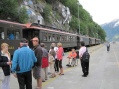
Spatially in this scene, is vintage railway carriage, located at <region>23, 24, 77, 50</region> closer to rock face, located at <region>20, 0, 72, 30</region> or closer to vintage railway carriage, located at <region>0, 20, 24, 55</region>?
vintage railway carriage, located at <region>0, 20, 24, 55</region>

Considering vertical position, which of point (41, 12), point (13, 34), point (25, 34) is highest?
point (41, 12)

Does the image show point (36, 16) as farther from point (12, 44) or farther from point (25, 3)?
point (12, 44)

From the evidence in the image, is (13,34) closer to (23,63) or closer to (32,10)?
(23,63)

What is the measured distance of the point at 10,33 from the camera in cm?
2338

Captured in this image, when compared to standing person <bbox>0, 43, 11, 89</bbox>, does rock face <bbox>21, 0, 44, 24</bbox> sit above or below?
above

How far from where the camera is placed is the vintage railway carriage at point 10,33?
22156mm

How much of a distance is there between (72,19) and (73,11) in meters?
16.0

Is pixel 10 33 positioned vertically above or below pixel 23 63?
above

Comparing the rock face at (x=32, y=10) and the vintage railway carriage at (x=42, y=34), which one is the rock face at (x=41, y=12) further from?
the vintage railway carriage at (x=42, y=34)

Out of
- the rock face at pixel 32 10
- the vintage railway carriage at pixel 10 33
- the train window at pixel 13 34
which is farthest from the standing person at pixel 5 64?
the rock face at pixel 32 10

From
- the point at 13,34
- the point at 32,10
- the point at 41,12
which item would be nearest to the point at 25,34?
the point at 13,34


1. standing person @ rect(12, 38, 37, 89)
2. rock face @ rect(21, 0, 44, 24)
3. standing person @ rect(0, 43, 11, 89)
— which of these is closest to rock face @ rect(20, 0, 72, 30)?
rock face @ rect(21, 0, 44, 24)

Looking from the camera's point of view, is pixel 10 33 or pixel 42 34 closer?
pixel 10 33

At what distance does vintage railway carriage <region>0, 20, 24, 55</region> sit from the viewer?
22156mm
